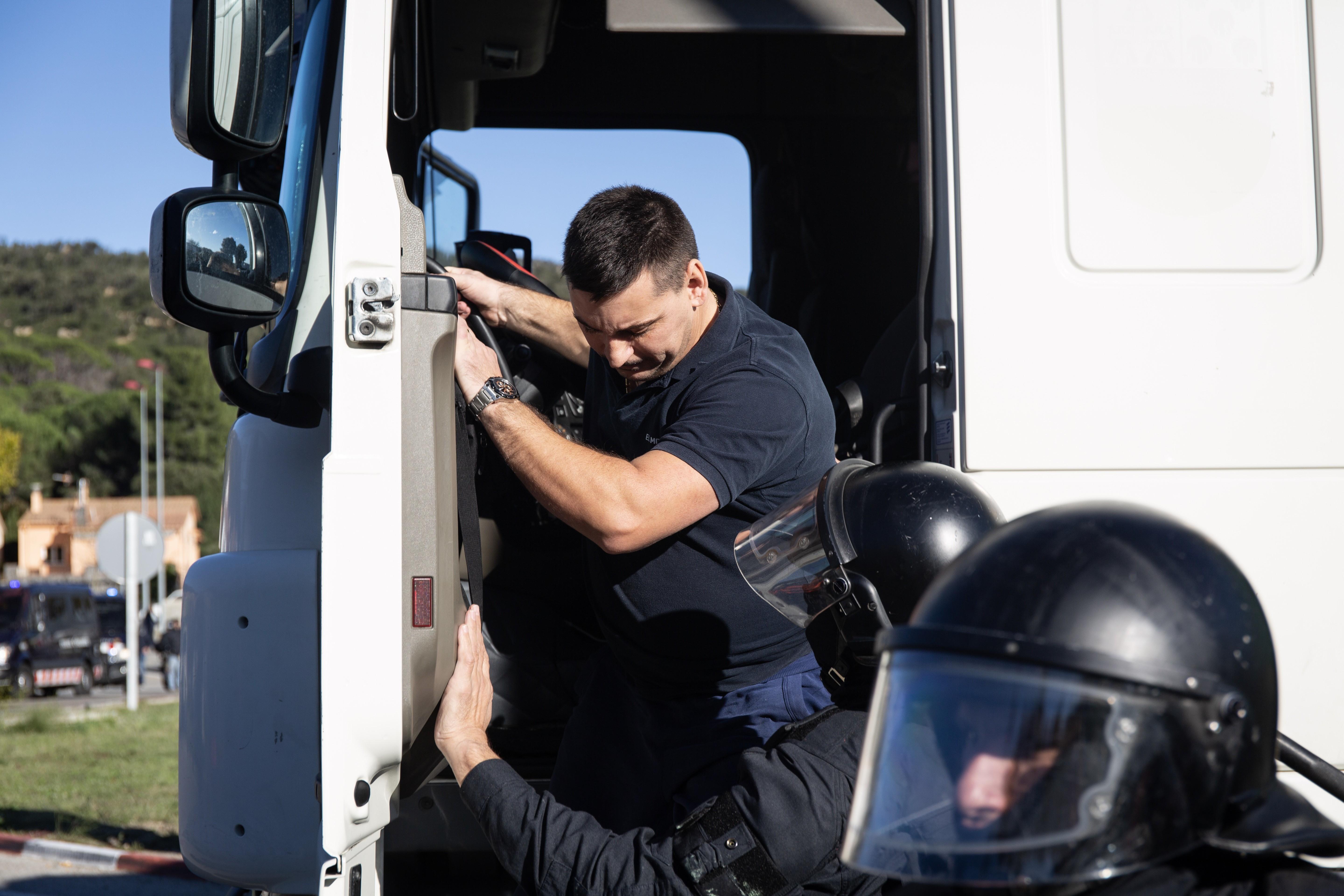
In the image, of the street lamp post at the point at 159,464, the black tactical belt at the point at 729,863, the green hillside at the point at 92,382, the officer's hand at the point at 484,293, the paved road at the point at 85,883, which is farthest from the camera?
the green hillside at the point at 92,382

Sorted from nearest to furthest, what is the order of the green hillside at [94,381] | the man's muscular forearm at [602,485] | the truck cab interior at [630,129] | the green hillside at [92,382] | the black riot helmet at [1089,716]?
the black riot helmet at [1089,716]
the man's muscular forearm at [602,485]
the truck cab interior at [630,129]
the green hillside at [92,382]
the green hillside at [94,381]

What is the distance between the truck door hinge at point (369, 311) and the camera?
1814 mm

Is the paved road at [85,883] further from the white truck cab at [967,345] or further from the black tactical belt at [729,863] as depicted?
the black tactical belt at [729,863]

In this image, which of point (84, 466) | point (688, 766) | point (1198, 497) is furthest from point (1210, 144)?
point (84, 466)

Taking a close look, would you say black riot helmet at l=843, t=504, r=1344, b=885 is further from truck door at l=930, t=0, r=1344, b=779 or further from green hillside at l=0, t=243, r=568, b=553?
green hillside at l=0, t=243, r=568, b=553

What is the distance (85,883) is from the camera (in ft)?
18.7

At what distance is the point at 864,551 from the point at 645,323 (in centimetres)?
78

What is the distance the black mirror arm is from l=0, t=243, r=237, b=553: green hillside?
54.9 m

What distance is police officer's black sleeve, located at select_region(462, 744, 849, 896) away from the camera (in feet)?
5.47

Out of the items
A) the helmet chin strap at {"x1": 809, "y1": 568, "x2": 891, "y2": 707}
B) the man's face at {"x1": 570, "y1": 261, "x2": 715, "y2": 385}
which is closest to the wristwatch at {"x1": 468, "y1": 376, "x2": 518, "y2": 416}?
the man's face at {"x1": 570, "y1": 261, "x2": 715, "y2": 385}

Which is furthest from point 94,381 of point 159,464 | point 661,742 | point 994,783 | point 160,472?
point 994,783

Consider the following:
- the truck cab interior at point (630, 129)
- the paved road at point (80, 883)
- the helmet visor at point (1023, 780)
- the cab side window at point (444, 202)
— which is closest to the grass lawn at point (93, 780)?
the paved road at point (80, 883)

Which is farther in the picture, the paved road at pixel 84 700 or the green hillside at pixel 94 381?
the green hillside at pixel 94 381

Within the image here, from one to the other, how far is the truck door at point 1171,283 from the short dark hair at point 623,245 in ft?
2.08
